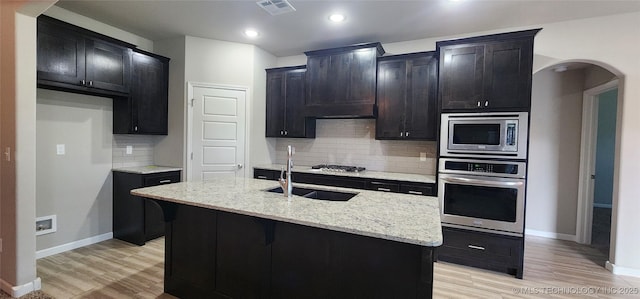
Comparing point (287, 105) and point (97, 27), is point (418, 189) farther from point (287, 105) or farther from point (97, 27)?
point (97, 27)

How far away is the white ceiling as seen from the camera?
2846 mm

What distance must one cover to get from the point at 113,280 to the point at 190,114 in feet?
7.05

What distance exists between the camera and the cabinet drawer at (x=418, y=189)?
3.24 m

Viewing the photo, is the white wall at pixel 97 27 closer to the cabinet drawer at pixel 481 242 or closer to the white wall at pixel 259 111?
the white wall at pixel 259 111

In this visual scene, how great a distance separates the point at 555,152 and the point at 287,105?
395cm

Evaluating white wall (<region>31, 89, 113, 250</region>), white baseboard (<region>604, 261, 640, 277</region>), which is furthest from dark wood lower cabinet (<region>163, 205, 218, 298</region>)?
white baseboard (<region>604, 261, 640, 277</region>)

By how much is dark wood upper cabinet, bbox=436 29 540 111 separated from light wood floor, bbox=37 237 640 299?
68.2 inches

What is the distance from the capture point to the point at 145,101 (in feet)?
12.3

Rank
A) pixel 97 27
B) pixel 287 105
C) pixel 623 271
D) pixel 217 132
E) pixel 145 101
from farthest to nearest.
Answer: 1. pixel 287 105
2. pixel 217 132
3. pixel 145 101
4. pixel 97 27
5. pixel 623 271

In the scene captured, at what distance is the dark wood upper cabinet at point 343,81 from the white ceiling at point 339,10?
0.75ft

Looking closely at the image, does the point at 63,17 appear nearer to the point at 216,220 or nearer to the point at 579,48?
the point at 216,220

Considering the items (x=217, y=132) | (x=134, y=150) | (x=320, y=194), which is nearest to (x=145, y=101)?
(x=134, y=150)

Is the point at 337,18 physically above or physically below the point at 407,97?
above

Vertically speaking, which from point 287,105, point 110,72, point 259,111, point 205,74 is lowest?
point 259,111
